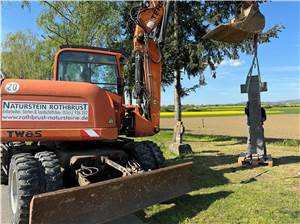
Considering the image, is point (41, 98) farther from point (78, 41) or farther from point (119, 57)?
point (78, 41)

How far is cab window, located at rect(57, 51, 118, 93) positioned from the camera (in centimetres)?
758

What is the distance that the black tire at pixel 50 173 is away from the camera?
5871 mm

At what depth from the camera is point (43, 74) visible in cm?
2895

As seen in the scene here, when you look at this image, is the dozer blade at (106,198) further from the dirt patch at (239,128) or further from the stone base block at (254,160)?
the dirt patch at (239,128)

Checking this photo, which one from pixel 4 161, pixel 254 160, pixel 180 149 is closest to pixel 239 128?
pixel 180 149

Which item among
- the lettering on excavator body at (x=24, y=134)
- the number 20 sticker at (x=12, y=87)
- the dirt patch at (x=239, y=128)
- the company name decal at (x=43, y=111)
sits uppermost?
the number 20 sticker at (x=12, y=87)

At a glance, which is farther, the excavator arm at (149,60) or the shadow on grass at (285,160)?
the shadow on grass at (285,160)

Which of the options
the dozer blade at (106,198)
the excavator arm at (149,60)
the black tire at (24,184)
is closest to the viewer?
the dozer blade at (106,198)

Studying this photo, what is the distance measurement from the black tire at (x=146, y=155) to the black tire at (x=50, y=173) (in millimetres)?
1627

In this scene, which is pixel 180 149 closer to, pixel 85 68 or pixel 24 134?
pixel 85 68

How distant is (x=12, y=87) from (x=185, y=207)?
315 cm

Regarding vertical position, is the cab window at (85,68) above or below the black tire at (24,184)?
above

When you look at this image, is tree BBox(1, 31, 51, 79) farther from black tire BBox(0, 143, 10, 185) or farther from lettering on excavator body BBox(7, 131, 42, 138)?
lettering on excavator body BBox(7, 131, 42, 138)

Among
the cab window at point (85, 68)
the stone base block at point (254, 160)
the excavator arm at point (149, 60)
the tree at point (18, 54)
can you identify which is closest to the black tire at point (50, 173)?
the cab window at point (85, 68)
